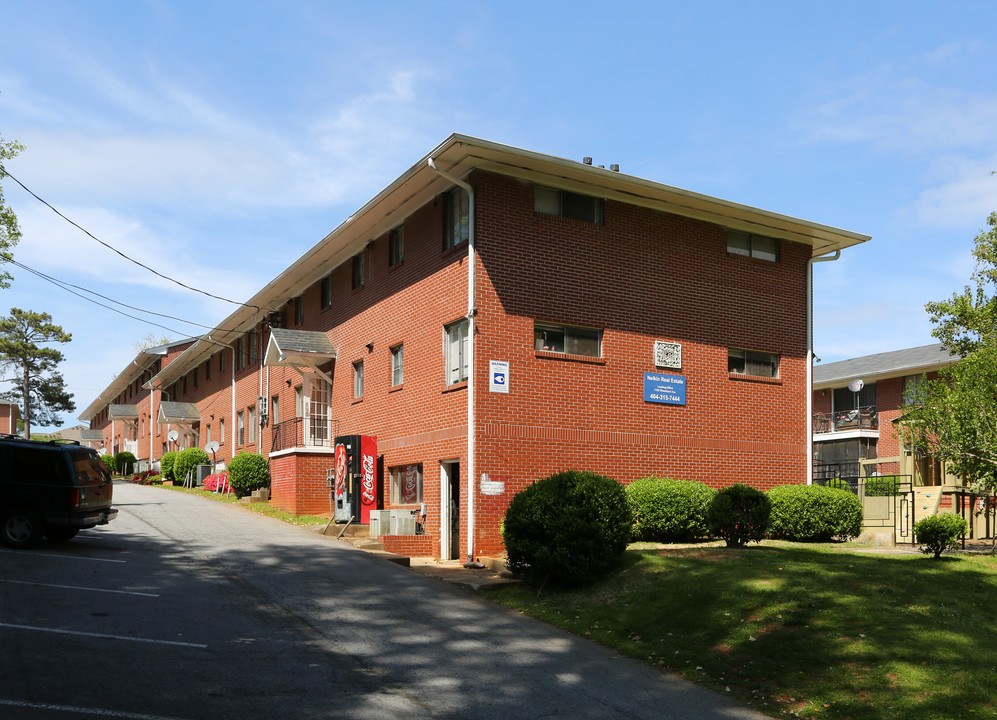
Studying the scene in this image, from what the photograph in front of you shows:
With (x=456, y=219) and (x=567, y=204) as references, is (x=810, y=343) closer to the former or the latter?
(x=567, y=204)

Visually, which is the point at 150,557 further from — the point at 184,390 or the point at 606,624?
the point at 184,390

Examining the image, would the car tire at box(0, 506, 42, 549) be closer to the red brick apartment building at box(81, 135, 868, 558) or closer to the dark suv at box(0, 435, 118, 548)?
the dark suv at box(0, 435, 118, 548)

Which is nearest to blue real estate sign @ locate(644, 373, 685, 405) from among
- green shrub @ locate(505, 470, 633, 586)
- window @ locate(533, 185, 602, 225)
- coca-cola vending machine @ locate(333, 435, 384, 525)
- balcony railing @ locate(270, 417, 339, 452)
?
window @ locate(533, 185, 602, 225)

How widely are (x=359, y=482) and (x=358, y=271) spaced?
6263 millimetres

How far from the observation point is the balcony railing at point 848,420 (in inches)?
1618

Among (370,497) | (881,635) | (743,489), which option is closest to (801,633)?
(881,635)

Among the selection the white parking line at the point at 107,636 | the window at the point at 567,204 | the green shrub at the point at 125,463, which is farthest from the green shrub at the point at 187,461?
the white parking line at the point at 107,636

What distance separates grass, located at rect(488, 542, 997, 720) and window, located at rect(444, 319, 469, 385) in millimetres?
5461

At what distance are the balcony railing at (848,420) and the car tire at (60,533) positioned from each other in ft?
110

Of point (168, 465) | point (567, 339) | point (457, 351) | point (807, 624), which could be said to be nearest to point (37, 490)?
point (457, 351)

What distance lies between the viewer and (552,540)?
14766mm

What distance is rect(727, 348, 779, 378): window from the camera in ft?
75.0

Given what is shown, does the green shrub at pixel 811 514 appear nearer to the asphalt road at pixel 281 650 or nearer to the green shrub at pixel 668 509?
the green shrub at pixel 668 509

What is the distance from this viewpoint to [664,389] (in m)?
21.3
